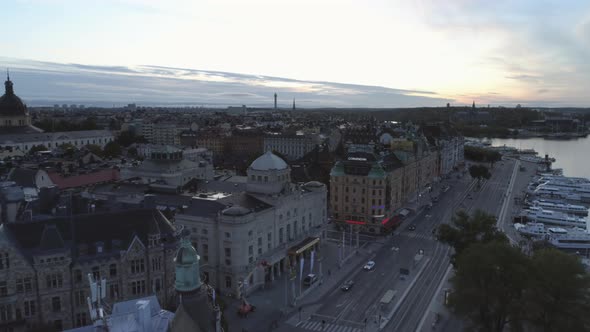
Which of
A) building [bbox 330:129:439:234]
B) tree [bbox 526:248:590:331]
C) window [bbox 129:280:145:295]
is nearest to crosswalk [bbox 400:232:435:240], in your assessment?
building [bbox 330:129:439:234]

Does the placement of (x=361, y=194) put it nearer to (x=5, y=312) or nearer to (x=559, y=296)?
(x=559, y=296)

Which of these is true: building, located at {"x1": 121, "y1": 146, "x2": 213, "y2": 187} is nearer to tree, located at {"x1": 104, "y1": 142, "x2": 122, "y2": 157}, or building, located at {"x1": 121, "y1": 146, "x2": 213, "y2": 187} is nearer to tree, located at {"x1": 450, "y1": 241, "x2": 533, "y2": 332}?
tree, located at {"x1": 450, "y1": 241, "x2": 533, "y2": 332}

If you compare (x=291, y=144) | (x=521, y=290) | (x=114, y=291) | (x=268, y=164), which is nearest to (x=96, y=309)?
(x=114, y=291)

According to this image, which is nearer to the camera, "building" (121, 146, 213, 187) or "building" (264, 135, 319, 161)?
"building" (121, 146, 213, 187)

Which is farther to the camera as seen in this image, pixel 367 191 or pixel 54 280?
pixel 367 191

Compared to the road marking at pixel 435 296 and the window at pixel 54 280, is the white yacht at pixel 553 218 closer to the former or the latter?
the road marking at pixel 435 296

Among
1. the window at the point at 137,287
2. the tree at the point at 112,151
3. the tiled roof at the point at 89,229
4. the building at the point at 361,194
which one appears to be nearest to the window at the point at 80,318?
the window at the point at 137,287

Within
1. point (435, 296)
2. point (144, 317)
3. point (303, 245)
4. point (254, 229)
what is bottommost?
point (435, 296)
